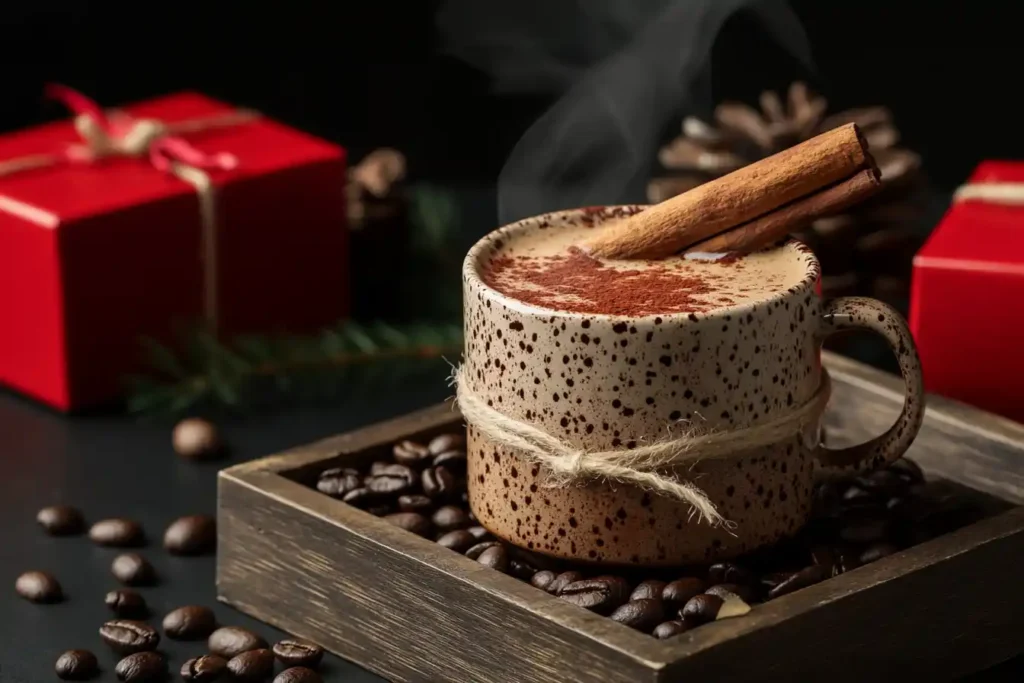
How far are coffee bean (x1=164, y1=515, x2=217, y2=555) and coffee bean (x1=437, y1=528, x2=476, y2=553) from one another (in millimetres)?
309

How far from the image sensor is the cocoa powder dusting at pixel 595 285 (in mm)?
1313

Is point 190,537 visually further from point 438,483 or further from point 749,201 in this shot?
point 749,201

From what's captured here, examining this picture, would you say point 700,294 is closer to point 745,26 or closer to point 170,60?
point 745,26

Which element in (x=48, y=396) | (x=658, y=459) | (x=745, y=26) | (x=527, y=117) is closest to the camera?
(x=658, y=459)

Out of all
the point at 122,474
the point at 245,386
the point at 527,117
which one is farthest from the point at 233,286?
the point at 527,117

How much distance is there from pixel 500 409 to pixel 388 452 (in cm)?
23

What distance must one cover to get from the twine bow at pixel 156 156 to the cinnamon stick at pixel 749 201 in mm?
702

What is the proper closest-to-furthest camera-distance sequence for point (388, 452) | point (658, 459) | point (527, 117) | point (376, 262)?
point (658, 459), point (388, 452), point (376, 262), point (527, 117)

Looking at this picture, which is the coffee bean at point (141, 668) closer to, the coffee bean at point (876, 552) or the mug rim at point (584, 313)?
the mug rim at point (584, 313)

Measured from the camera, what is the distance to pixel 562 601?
127 centimetres

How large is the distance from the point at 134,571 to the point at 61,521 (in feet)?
0.45

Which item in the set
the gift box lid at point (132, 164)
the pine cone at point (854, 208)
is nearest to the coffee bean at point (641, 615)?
the pine cone at point (854, 208)

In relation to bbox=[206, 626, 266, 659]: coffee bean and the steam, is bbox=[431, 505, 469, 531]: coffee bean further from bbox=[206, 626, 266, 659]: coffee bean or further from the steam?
the steam

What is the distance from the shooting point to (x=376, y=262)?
7.29ft
